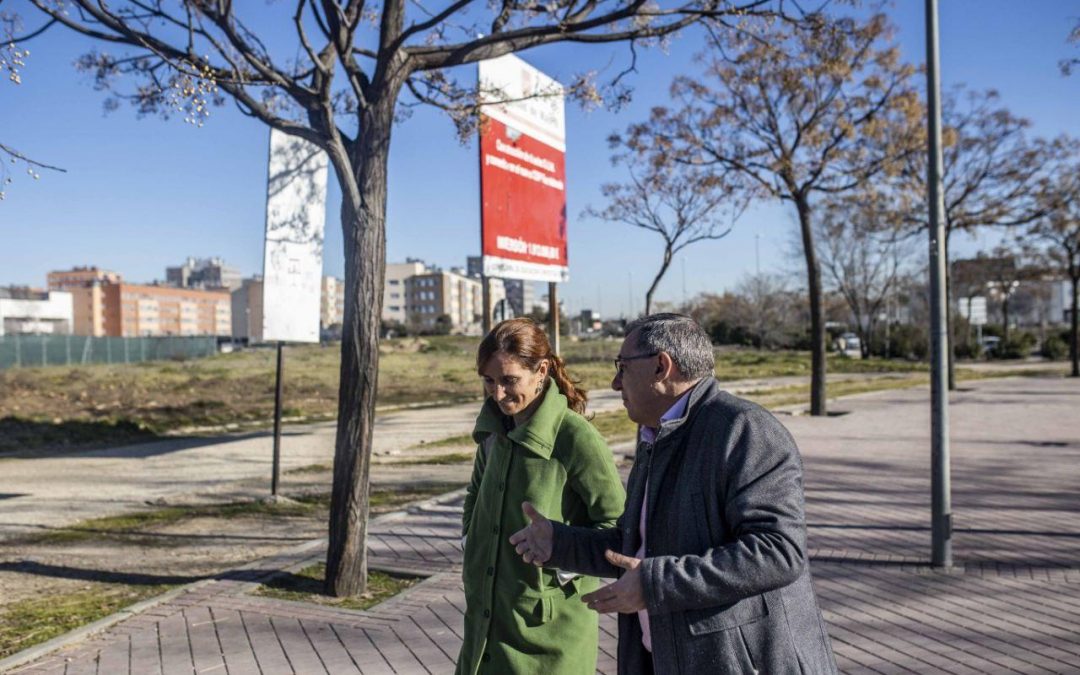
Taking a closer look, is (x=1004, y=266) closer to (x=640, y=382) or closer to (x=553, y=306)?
(x=553, y=306)

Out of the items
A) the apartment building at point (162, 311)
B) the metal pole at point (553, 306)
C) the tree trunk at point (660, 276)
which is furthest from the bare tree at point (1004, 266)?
the apartment building at point (162, 311)

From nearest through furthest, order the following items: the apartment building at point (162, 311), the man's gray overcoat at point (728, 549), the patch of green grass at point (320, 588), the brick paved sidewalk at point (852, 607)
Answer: the man's gray overcoat at point (728, 549), the brick paved sidewalk at point (852, 607), the patch of green grass at point (320, 588), the apartment building at point (162, 311)

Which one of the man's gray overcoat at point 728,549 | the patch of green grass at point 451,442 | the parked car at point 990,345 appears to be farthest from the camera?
the parked car at point 990,345

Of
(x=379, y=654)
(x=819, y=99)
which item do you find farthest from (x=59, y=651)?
(x=819, y=99)

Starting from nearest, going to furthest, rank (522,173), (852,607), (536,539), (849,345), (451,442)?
(536,539)
(852,607)
(522,173)
(451,442)
(849,345)

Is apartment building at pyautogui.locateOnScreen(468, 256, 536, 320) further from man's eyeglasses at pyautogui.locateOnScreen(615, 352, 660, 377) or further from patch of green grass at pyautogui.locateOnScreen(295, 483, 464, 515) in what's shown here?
patch of green grass at pyautogui.locateOnScreen(295, 483, 464, 515)

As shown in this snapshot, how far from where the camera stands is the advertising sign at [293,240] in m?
9.20

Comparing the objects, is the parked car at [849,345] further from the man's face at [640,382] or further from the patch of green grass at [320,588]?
the man's face at [640,382]

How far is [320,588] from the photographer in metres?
6.36

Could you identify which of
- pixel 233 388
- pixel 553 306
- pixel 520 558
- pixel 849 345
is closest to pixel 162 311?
pixel 849 345

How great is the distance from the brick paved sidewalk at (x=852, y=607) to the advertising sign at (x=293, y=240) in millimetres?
2507

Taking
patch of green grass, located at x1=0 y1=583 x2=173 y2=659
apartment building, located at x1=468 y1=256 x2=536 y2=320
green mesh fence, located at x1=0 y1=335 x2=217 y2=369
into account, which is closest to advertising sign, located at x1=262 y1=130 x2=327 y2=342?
apartment building, located at x1=468 y1=256 x2=536 y2=320

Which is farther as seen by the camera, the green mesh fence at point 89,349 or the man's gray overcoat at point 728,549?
the green mesh fence at point 89,349

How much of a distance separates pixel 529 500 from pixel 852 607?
138 inches
